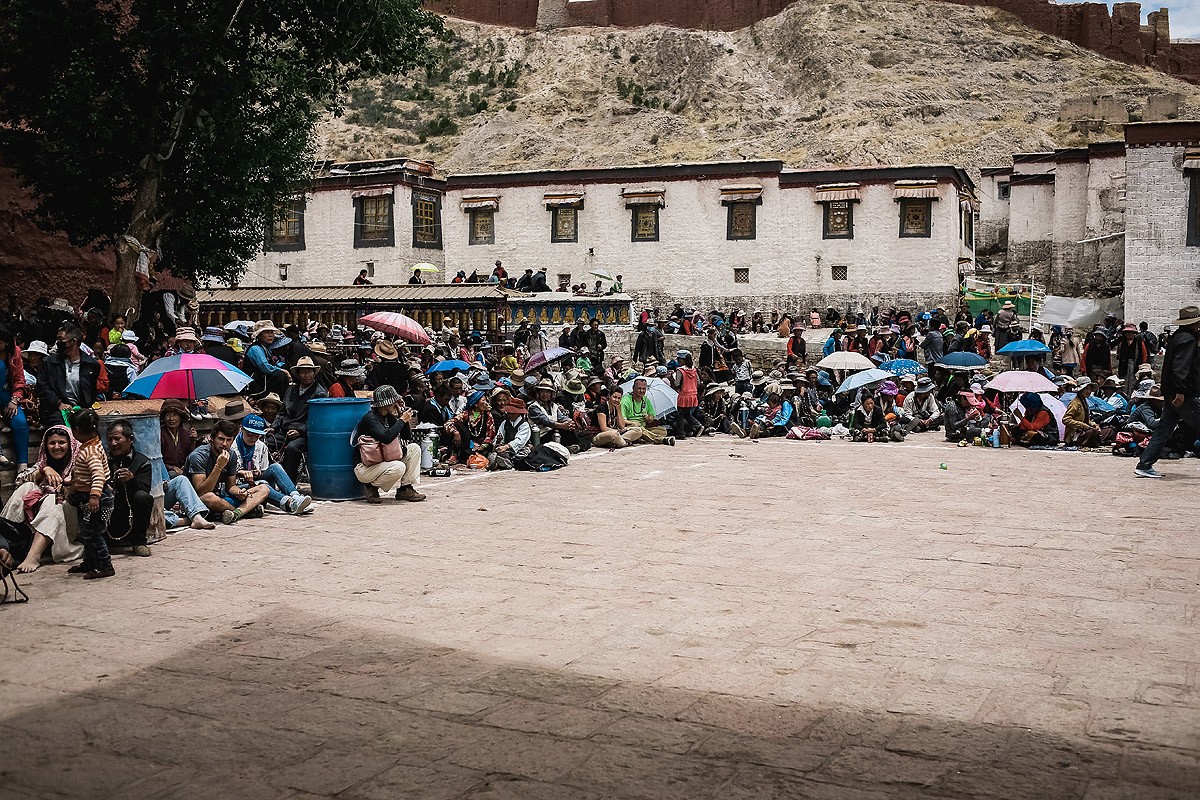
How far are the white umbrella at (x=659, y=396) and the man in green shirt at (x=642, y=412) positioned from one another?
73 mm

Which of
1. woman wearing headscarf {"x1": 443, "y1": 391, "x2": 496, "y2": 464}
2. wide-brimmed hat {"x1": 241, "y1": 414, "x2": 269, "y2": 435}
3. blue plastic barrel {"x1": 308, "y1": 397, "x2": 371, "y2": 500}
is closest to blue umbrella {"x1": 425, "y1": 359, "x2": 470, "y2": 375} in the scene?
woman wearing headscarf {"x1": 443, "y1": 391, "x2": 496, "y2": 464}

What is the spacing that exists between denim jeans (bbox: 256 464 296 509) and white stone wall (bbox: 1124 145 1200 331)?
30.8 metres

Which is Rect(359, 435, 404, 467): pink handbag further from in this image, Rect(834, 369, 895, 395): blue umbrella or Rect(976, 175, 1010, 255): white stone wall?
Rect(976, 175, 1010, 255): white stone wall

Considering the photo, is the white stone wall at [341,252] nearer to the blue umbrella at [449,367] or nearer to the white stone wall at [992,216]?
the white stone wall at [992,216]

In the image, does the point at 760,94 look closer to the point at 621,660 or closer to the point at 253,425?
the point at 253,425

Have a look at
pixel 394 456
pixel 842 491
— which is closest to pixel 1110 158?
pixel 842 491

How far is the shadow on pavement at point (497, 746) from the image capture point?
14.5 feet

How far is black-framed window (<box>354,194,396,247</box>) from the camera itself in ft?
140

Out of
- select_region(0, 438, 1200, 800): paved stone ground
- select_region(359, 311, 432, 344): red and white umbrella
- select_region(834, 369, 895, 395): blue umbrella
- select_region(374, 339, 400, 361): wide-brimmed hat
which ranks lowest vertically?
select_region(0, 438, 1200, 800): paved stone ground

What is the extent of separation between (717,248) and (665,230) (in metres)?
1.99

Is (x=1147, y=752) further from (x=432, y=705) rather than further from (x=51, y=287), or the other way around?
(x=51, y=287)

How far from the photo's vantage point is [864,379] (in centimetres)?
1958

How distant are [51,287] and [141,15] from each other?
5293mm

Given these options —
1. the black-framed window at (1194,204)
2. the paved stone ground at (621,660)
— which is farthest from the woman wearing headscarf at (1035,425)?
the black-framed window at (1194,204)
